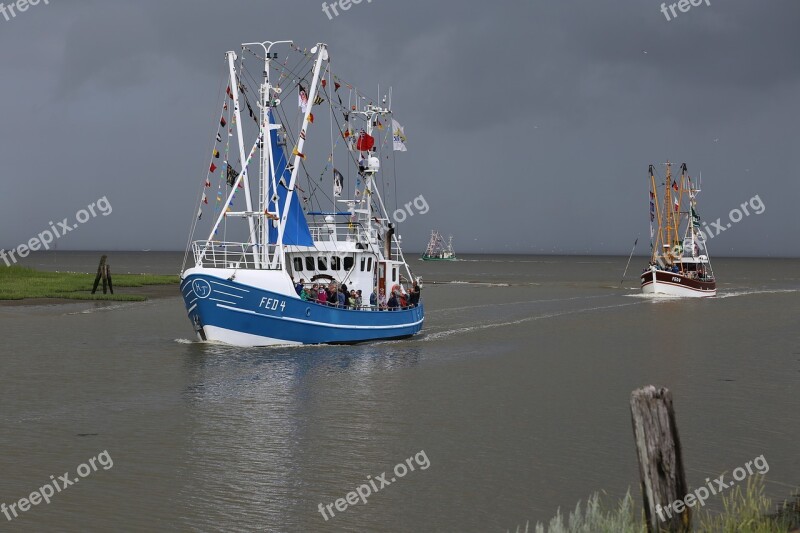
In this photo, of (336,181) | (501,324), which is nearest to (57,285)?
(501,324)

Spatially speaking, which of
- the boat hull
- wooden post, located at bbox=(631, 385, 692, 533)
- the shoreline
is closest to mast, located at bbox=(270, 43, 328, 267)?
wooden post, located at bbox=(631, 385, 692, 533)

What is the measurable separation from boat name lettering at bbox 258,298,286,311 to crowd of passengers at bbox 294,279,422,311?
778 mm

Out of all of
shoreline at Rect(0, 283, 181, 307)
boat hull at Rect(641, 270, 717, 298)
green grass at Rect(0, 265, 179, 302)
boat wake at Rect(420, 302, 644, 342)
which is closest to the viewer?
boat wake at Rect(420, 302, 644, 342)

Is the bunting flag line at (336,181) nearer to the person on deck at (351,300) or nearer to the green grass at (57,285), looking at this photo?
the person on deck at (351,300)

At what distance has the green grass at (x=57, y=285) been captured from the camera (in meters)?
58.7

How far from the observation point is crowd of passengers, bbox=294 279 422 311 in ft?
109

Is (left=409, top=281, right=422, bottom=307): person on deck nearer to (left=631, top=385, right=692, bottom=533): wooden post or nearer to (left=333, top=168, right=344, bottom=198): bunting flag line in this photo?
(left=333, top=168, right=344, bottom=198): bunting flag line

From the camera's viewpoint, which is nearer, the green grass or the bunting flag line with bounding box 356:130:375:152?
the bunting flag line with bounding box 356:130:375:152

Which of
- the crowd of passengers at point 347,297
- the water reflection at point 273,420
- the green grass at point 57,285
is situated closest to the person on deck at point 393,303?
the crowd of passengers at point 347,297

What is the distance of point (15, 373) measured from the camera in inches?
1070

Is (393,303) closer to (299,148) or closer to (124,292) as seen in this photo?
(299,148)

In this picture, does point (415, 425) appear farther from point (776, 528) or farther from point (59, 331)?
point (59, 331)

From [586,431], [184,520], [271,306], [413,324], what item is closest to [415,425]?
[586,431]

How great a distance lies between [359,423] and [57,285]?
5095 cm
